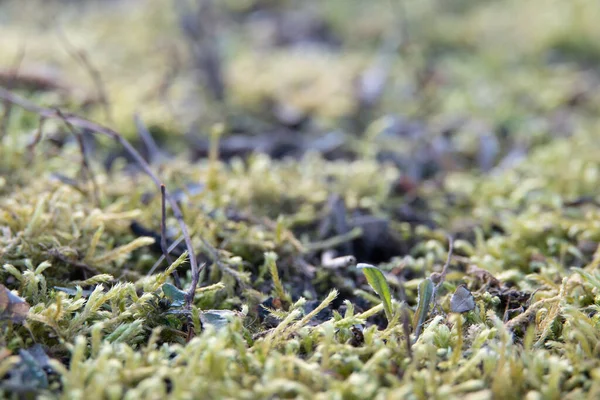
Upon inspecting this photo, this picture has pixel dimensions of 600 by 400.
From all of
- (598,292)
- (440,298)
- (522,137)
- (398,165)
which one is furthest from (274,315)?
(522,137)

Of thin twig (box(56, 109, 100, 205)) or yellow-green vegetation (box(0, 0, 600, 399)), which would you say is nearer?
yellow-green vegetation (box(0, 0, 600, 399))

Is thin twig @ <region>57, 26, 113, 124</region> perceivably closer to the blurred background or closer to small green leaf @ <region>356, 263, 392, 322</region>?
the blurred background

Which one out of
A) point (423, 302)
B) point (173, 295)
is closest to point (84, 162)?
point (173, 295)

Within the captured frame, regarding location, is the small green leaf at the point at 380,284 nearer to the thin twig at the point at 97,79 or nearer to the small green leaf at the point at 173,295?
the small green leaf at the point at 173,295

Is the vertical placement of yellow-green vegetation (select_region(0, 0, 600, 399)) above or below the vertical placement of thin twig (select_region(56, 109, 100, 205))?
below

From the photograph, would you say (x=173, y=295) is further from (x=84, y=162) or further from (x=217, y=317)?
(x=84, y=162)

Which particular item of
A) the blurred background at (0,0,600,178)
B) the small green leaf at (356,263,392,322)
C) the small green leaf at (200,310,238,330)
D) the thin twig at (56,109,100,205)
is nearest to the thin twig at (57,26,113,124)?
the blurred background at (0,0,600,178)

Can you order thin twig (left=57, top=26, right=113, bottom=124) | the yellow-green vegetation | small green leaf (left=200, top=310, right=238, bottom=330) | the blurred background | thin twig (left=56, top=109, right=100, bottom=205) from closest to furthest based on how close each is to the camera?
the yellow-green vegetation, small green leaf (left=200, top=310, right=238, bottom=330), thin twig (left=56, top=109, right=100, bottom=205), thin twig (left=57, top=26, right=113, bottom=124), the blurred background

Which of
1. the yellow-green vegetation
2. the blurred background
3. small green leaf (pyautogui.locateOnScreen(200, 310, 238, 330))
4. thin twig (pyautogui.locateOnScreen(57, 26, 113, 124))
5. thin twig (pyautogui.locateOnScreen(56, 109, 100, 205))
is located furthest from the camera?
the blurred background
